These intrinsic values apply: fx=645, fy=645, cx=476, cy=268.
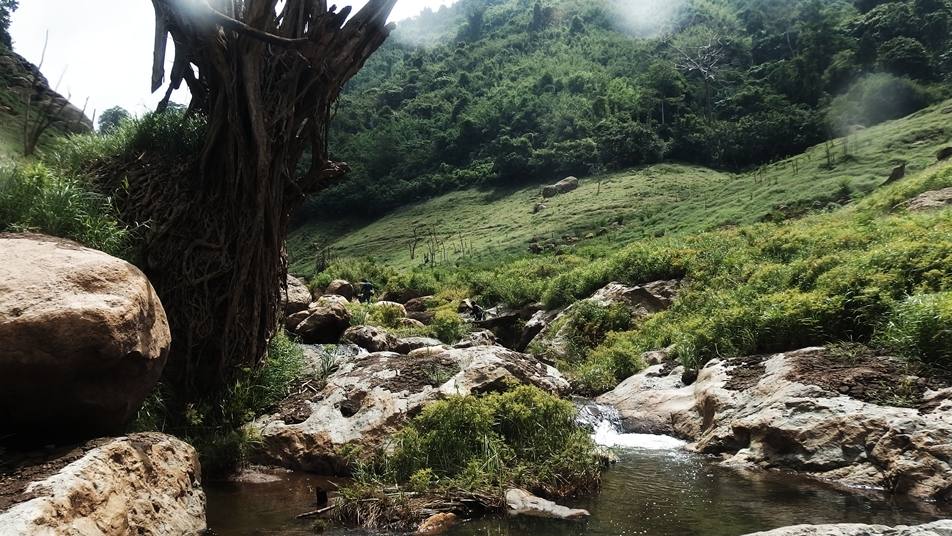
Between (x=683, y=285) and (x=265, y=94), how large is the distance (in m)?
15.0

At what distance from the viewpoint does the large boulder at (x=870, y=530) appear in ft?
14.1

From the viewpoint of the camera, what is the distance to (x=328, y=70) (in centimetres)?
1059

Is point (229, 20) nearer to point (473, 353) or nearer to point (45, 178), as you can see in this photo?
point (45, 178)

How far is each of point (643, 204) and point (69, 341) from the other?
54876 mm

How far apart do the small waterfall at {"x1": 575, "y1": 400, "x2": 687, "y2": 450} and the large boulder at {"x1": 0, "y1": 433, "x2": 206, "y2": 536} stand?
18.9ft

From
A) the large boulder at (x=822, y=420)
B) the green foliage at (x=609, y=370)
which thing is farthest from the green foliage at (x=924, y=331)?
the green foliage at (x=609, y=370)

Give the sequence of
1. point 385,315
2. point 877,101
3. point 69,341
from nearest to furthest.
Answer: point 69,341 → point 385,315 → point 877,101

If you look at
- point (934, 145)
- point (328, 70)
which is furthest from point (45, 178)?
point (934, 145)

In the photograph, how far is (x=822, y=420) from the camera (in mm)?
8359

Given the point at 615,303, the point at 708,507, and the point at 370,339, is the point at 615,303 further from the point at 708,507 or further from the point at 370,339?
the point at 708,507

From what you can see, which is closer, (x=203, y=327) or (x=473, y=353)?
(x=203, y=327)

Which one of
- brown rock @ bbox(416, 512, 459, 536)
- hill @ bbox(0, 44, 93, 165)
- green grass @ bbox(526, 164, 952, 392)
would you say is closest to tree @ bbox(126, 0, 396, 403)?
hill @ bbox(0, 44, 93, 165)

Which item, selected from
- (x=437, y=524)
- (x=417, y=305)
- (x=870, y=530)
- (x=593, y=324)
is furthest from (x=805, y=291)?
(x=417, y=305)

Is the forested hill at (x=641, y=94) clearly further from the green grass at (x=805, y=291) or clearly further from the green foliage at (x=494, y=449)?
the green foliage at (x=494, y=449)
